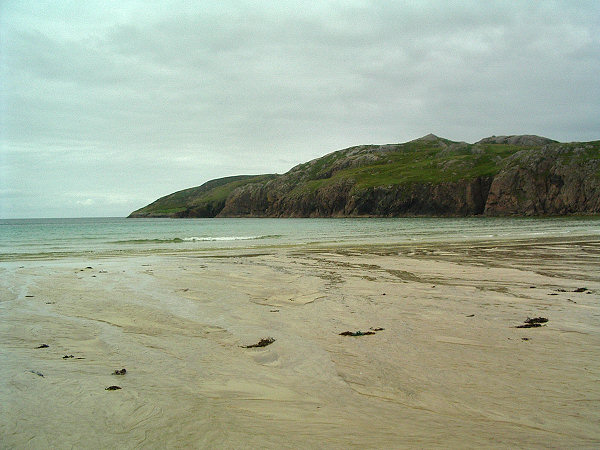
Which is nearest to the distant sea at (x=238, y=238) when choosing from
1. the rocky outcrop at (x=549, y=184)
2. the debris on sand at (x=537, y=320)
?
the debris on sand at (x=537, y=320)

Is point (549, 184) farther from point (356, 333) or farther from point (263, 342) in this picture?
point (263, 342)

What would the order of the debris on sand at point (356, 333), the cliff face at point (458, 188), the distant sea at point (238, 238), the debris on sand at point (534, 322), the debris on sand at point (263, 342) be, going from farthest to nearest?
the cliff face at point (458, 188), the distant sea at point (238, 238), the debris on sand at point (534, 322), the debris on sand at point (356, 333), the debris on sand at point (263, 342)

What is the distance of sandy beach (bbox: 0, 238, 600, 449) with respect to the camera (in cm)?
416

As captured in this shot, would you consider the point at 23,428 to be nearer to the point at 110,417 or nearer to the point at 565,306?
the point at 110,417

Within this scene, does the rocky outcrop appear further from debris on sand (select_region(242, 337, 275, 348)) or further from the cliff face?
debris on sand (select_region(242, 337, 275, 348))

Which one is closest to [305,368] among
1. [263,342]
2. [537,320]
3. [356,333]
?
[263,342]

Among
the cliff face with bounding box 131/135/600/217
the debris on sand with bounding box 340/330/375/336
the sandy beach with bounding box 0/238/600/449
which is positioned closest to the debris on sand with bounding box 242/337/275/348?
the sandy beach with bounding box 0/238/600/449

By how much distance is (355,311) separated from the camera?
31.2 feet

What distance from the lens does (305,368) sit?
6.00 meters

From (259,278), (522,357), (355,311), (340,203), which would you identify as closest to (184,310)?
(355,311)

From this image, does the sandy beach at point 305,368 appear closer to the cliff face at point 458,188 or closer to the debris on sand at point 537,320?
the debris on sand at point 537,320

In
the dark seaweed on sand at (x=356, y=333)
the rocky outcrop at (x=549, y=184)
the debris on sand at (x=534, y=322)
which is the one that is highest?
the rocky outcrop at (x=549, y=184)

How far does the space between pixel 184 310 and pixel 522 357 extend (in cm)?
740

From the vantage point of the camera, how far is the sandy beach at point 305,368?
4.16 metres
